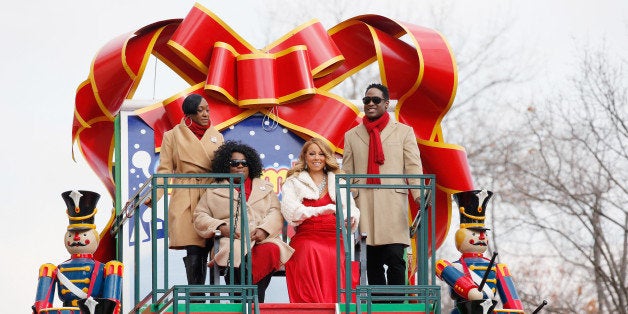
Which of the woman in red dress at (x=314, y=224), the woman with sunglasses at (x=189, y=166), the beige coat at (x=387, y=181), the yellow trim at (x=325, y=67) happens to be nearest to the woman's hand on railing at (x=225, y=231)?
the woman with sunglasses at (x=189, y=166)

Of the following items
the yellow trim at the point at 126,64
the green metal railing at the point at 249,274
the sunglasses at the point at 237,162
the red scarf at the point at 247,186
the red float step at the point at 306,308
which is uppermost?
the yellow trim at the point at 126,64

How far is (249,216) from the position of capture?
14.1 metres

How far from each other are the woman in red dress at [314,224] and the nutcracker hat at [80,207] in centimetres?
151

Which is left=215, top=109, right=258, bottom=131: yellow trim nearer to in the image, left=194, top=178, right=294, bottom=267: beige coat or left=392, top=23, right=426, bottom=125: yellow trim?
left=392, top=23, right=426, bottom=125: yellow trim

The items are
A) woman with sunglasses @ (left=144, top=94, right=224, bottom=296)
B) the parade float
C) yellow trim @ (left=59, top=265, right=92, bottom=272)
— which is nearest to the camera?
yellow trim @ (left=59, top=265, right=92, bottom=272)

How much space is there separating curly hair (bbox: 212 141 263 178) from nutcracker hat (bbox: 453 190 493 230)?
164 cm

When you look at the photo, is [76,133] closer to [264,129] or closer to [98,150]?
[98,150]

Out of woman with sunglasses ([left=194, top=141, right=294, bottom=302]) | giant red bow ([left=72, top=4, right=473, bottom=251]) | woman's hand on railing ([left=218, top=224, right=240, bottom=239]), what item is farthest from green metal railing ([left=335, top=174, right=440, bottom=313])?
giant red bow ([left=72, top=4, right=473, bottom=251])

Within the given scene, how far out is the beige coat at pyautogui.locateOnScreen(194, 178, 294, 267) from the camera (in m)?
13.8

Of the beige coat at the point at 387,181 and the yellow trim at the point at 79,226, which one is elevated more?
the beige coat at the point at 387,181

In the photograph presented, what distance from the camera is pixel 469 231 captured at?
14.1 m

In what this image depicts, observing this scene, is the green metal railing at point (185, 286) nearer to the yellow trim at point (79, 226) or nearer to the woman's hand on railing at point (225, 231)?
the woman's hand on railing at point (225, 231)

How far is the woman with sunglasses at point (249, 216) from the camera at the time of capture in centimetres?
1381

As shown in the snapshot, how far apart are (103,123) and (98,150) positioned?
29 cm
